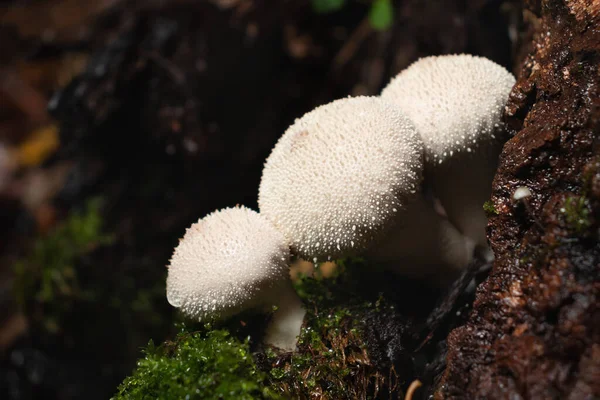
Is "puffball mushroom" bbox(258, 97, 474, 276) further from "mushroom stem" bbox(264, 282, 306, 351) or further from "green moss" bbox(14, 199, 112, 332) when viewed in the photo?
"green moss" bbox(14, 199, 112, 332)

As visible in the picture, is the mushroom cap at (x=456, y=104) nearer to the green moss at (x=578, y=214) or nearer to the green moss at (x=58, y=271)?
the green moss at (x=578, y=214)

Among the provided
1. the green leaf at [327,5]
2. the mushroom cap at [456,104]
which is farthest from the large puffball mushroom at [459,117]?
the green leaf at [327,5]

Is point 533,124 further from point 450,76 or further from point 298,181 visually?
point 298,181

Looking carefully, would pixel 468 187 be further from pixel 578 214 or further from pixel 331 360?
pixel 331 360

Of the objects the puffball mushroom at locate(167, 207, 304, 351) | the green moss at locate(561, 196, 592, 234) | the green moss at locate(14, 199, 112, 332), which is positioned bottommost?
the green moss at locate(561, 196, 592, 234)

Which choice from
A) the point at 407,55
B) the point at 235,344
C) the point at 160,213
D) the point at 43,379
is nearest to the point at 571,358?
the point at 235,344

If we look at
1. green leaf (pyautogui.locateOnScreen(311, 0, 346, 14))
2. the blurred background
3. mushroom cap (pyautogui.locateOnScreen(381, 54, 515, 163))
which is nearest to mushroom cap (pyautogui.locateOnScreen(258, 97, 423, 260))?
mushroom cap (pyautogui.locateOnScreen(381, 54, 515, 163))
